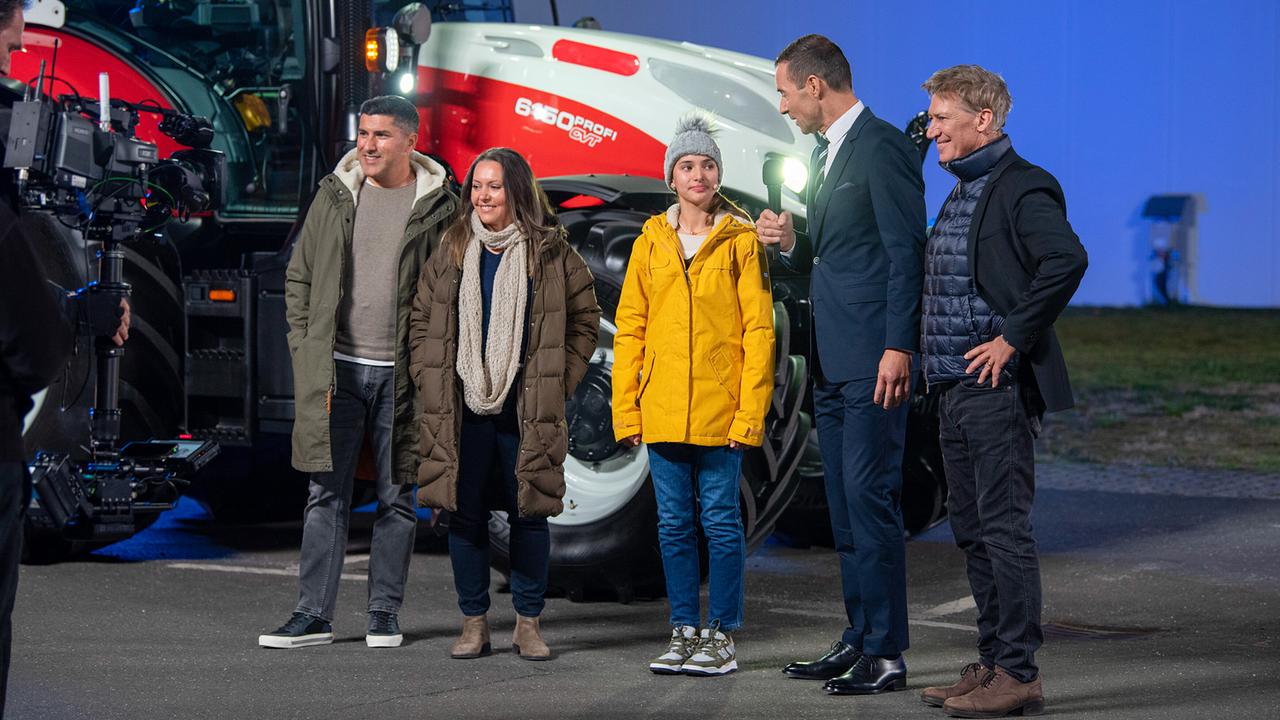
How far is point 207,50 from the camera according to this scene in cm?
776

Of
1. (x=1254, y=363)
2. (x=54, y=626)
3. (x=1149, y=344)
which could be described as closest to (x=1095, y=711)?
(x=54, y=626)

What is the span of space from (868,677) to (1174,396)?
1468 cm

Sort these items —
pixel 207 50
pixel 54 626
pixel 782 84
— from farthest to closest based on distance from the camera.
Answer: pixel 207 50 → pixel 54 626 → pixel 782 84

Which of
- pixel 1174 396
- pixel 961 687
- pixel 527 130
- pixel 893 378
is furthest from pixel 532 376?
pixel 1174 396

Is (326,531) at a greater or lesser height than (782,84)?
lesser

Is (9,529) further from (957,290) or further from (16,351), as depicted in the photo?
(957,290)

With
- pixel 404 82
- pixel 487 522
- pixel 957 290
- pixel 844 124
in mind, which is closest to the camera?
pixel 957 290

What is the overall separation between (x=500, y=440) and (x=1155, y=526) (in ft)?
15.8

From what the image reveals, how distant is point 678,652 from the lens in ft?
18.8

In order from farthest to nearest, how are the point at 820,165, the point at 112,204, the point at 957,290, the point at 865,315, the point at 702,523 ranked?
the point at 112,204 → the point at 702,523 → the point at 820,165 → the point at 865,315 → the point at 957,290

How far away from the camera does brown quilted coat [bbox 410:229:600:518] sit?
5820 mm

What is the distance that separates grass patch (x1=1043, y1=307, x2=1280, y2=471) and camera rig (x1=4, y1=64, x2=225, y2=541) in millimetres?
7996

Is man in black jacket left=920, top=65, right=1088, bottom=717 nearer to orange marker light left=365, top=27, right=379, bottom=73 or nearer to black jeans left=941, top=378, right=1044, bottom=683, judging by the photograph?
black jeans left=941, top=378, right=1044, bottom=683

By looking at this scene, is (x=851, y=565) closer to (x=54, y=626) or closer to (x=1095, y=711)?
(x=1095, y=711)
